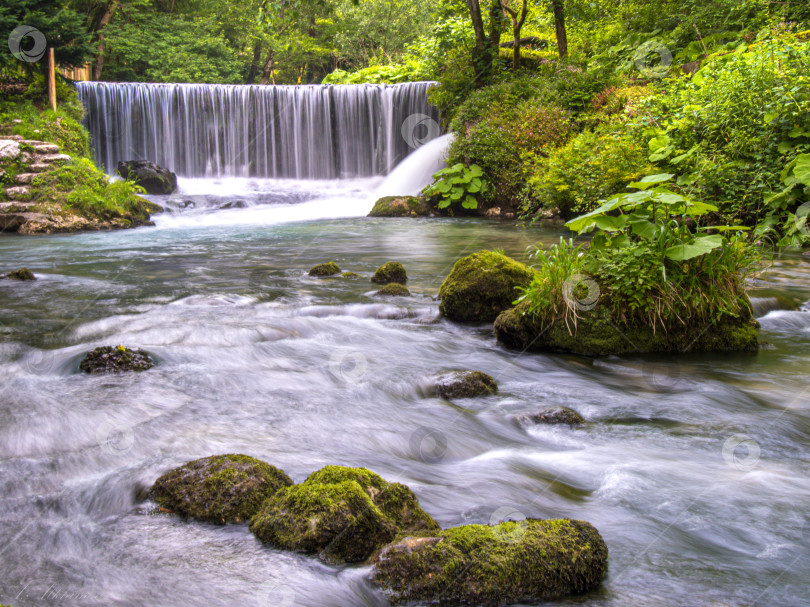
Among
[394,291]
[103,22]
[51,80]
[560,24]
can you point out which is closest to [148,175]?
[51,80]

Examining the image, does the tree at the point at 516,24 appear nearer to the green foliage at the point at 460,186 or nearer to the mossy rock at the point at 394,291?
the green foliage at the point at 460,186

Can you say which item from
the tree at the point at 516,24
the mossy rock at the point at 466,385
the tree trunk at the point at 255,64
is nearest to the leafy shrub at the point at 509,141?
the tree at the point at 516,24

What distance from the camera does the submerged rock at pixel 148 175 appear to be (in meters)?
18.6

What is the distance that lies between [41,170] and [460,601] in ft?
49.4

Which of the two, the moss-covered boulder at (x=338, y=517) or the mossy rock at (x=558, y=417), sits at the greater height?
the moss-covered boulder at (x=338, y=517)

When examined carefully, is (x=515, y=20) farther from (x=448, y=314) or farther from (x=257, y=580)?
(x=257, y=580)

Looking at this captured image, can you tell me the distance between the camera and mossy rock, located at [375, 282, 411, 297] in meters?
7.21

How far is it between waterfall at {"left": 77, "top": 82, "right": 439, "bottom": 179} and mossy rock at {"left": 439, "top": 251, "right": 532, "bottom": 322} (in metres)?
16.0

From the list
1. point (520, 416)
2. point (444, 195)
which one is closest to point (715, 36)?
point (444, 195)

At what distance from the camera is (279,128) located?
22703mm

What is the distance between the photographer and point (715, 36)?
13.8m

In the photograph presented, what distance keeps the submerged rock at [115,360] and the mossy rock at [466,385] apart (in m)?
2.29

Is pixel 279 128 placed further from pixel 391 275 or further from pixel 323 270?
pixel 391 275

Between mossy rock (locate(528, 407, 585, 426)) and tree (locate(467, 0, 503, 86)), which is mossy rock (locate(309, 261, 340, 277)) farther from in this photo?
tree (locate(467, 0, 503, 86))
